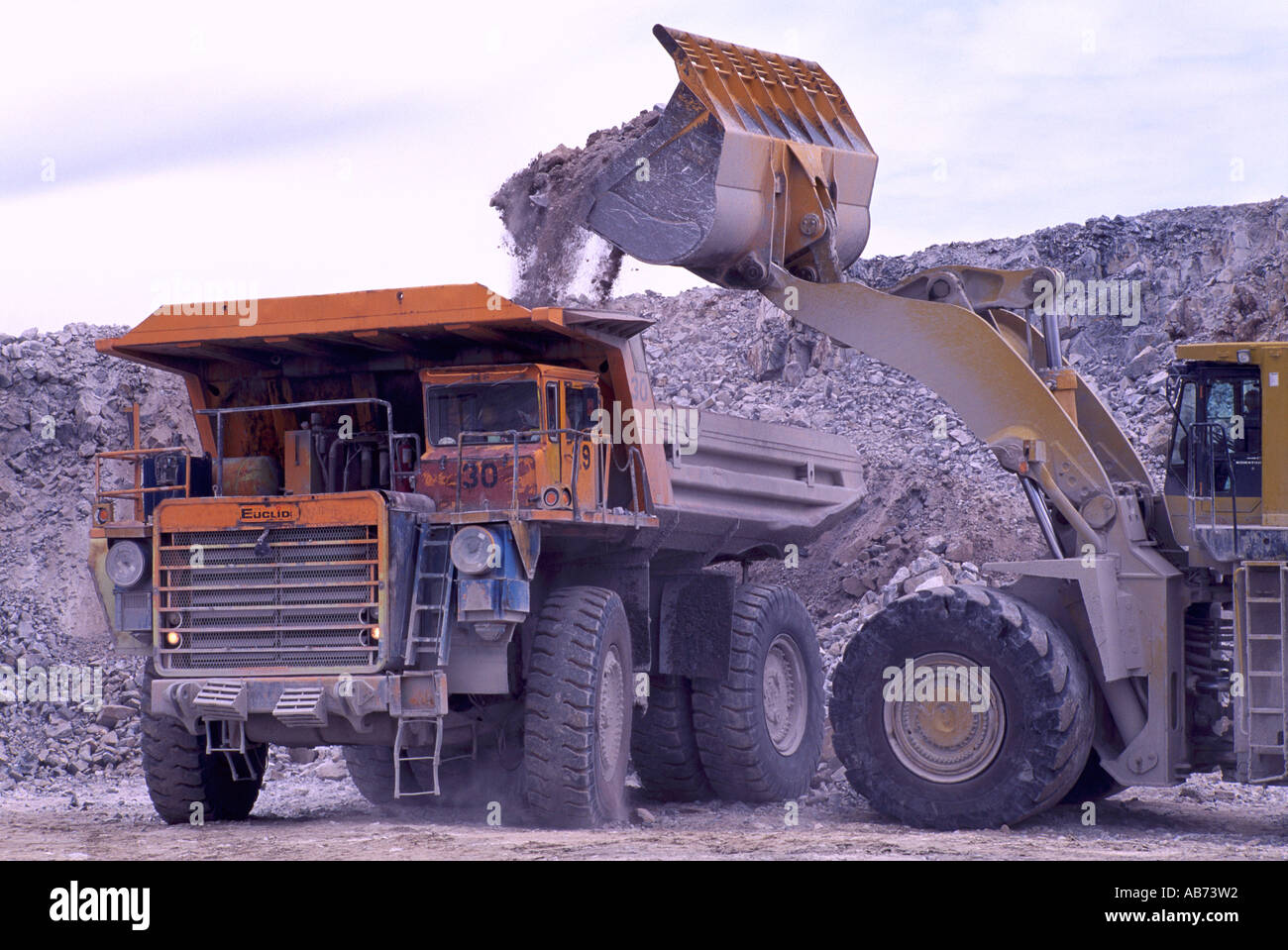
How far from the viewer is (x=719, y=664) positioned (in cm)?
1241

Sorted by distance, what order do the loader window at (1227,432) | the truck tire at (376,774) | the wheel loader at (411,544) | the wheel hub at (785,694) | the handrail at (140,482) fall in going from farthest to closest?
the wheel hub at (785,694), the truck tire at (376,774), the handrail at (140,482), the loader window at (1227,432), the wheel loader at (411,544)

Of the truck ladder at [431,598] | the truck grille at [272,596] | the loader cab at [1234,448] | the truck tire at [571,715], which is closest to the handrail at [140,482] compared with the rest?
the truck grille at [272,596]

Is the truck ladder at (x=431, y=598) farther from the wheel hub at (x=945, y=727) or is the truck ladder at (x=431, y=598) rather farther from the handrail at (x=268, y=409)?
the wheel hub at (x=945, y=727)

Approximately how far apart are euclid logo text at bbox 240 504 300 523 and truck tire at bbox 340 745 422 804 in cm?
277

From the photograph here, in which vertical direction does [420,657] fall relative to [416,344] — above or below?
below

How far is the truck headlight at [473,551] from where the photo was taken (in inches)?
368

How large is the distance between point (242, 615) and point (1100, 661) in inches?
200

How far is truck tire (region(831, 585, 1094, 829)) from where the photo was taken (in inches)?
390

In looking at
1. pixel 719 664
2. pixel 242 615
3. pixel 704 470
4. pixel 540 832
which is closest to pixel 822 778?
pixel 719 664

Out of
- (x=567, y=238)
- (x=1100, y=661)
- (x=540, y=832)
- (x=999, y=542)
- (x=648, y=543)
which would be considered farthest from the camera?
(x=999, y=542)

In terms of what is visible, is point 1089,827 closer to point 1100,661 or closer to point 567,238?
point 1100,661

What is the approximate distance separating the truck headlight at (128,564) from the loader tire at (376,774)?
2569mm

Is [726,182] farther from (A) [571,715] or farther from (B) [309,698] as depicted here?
(B) [309,698]

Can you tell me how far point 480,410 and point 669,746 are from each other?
3511 millimetres
